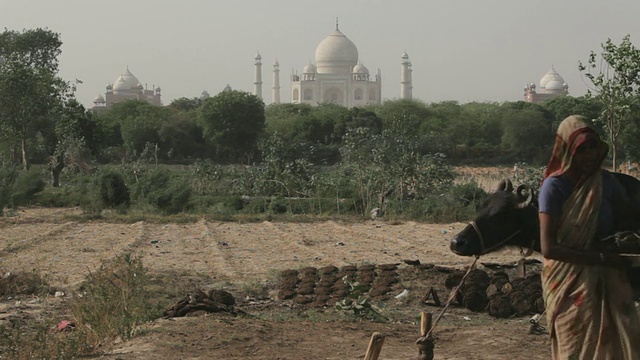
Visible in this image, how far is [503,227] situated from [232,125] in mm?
41341

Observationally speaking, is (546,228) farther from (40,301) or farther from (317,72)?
(317,72)

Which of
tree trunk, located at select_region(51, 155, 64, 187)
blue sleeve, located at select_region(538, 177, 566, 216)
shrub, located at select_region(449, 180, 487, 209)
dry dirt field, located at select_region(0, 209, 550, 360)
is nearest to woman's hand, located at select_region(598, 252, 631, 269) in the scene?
blue sleeve, located at select_region(538, 177, 566, 216)

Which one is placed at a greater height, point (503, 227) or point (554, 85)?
point (554, 85)

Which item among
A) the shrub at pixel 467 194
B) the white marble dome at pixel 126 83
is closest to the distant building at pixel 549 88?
the white marble dome at pixel 126 83

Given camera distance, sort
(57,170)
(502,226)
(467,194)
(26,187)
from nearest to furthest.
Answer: (502,226)
(467,194)
(26,187)
(57,170)

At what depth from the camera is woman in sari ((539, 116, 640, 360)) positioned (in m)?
3.85

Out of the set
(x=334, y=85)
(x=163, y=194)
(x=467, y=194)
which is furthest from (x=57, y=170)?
(x=334, y=85)

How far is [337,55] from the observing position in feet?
306

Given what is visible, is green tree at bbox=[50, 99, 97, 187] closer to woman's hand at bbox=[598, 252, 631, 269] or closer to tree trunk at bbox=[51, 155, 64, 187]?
tree trunk at bbox=[51, 155, 64, 187]

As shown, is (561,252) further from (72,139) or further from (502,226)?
(72,139)

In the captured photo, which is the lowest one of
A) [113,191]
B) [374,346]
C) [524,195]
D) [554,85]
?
[113,191]

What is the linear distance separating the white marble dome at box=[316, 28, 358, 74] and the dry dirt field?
238 ft

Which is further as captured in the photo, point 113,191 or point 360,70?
point 360,70

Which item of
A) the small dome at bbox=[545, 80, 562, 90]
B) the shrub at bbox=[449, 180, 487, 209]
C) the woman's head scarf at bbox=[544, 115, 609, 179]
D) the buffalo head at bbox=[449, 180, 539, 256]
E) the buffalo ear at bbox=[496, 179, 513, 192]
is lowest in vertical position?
the shrub at bbox=[449, 180, 487, 209]
